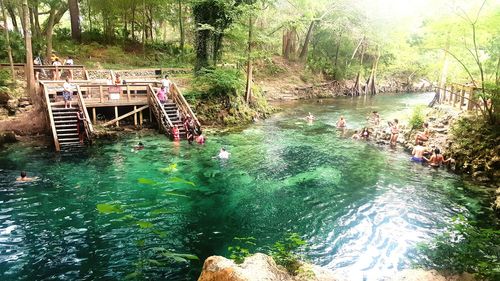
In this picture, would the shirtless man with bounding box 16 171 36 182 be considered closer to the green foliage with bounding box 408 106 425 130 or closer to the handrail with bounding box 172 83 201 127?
the handrail with bounding box 172 83 201 127

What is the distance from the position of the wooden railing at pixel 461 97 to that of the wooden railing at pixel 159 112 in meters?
15.6

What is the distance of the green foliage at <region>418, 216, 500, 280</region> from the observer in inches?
316

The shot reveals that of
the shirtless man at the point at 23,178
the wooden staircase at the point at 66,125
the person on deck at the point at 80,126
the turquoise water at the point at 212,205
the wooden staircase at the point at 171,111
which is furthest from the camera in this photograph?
the wooden staircase at the point at 171,111

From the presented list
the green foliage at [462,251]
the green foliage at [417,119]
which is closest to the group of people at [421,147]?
the green foliage at [417,119]

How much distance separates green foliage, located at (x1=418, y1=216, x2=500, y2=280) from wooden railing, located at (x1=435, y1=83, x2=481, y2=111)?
29.1ft

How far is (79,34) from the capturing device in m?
34.6

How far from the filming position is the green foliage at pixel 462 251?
8.04 meters

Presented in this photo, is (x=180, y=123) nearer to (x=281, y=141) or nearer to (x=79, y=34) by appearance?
(x=281, y=141)

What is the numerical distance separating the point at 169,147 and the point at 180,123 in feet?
9.53

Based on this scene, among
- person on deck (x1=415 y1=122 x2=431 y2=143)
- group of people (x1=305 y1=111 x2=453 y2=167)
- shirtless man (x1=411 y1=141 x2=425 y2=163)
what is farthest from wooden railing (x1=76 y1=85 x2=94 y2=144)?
person on deck (x1=415 y1=122 x2=431 y2=143)

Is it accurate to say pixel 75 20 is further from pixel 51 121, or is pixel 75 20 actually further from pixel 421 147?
pixel 421 147

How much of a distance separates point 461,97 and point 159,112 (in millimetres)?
17110

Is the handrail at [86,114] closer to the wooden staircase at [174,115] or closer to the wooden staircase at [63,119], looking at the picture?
the wooden staircase at [63,119]

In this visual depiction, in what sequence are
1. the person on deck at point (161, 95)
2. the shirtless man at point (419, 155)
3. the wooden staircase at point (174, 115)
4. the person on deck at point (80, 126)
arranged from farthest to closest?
the person on deck at point (161, 95)
the wooden staircase at point (174, 115)
the person on deck at point (80, 126)
the shirtless man at point (419, 155)
